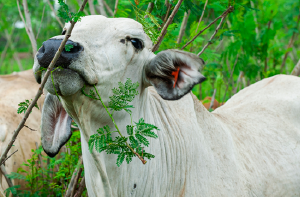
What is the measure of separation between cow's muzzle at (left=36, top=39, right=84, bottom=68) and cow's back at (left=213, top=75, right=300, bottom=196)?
6.33 feet

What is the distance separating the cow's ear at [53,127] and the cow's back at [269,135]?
1594 mm

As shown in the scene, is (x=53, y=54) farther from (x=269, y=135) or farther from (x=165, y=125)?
(x=269, y=135)

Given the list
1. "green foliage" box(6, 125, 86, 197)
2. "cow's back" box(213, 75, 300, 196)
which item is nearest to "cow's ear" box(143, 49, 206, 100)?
"cow's back" box(213, 75, 300, 196)

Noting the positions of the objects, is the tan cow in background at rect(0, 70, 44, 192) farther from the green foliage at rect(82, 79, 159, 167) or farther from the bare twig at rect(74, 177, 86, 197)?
the green foliage at rect(82, 79, 159, 167)

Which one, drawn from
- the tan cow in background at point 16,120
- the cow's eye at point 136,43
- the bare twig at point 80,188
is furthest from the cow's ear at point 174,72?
the tan cow in background at point 16,120

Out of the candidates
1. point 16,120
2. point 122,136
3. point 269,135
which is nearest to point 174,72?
point 122,136

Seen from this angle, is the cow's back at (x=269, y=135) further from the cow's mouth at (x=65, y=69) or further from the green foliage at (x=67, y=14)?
the green foliage at (x=67, y=14)

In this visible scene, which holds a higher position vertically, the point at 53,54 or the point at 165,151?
the point at 53,54

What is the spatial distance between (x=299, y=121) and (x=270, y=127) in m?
0.48

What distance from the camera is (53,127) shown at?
2965 millimetres

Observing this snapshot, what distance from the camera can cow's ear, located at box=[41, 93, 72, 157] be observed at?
115 inches

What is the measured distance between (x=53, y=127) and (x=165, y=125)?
3.15 feet

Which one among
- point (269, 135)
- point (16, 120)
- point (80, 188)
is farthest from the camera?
point (16, 120)

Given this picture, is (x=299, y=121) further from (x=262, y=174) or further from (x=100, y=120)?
(x=100, y=120)
